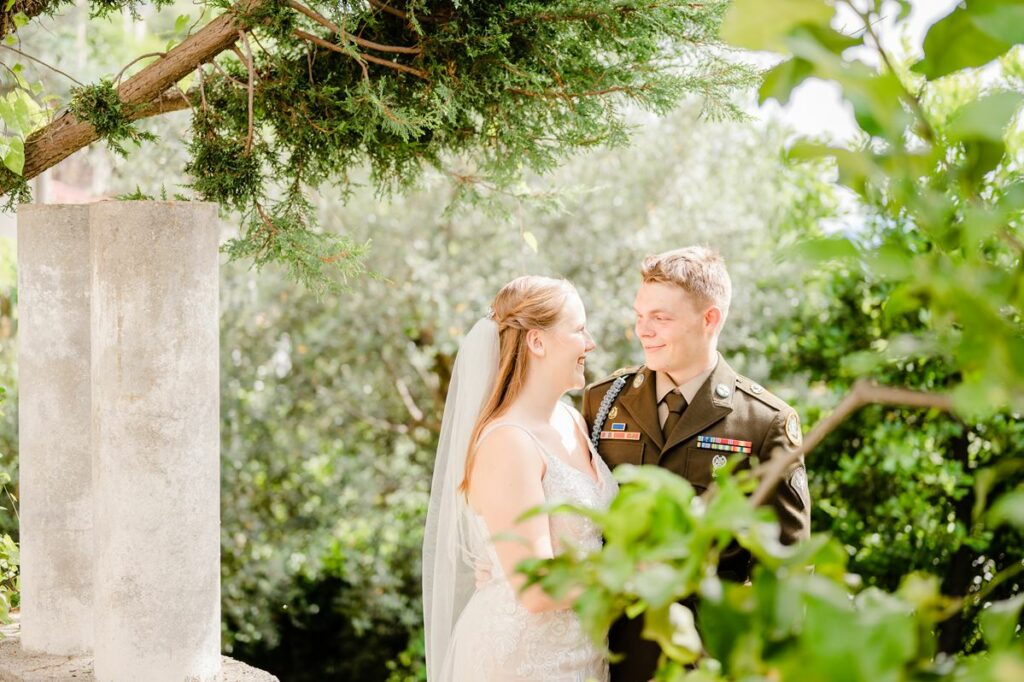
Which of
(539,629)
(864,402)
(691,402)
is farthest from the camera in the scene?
(691,402)

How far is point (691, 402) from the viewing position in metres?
3.17

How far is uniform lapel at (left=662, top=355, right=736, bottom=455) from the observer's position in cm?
311

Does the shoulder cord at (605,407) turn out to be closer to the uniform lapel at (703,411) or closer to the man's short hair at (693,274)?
the uniform lapel at (703,411)

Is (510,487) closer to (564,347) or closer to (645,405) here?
(564,347)

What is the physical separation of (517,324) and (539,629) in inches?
34.0

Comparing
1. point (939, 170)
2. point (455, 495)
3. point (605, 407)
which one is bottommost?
point (455, 495)

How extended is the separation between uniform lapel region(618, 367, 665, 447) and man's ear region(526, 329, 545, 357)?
479mm

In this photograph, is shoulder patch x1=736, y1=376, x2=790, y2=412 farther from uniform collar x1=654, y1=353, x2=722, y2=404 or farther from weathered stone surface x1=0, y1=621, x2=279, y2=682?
weathered stone surface x1=0, y1=621, x2=279, y2=682

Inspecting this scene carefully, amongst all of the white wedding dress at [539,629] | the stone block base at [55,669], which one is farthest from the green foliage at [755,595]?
the stone block base at [55,669]

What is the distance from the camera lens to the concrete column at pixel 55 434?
11.2 feet

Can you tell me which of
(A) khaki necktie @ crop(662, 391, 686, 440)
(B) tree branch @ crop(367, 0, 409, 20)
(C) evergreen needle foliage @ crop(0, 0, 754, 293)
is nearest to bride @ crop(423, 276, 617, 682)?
(A) khaki necktie @ crop(662, 391, 686, 440)

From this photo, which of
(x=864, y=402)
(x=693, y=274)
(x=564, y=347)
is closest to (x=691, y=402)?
(x=693, y=274)

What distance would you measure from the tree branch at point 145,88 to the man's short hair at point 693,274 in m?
1.50

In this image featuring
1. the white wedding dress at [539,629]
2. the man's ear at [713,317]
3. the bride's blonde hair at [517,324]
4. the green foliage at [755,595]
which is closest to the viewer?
the green foliage at [755,595]
